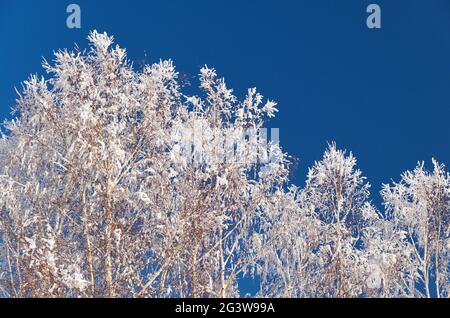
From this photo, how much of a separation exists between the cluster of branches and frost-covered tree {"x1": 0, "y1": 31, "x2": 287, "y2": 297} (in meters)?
0.03

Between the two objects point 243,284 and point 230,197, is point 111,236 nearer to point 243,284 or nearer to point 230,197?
point 230,197

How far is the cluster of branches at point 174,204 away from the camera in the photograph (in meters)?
9.41

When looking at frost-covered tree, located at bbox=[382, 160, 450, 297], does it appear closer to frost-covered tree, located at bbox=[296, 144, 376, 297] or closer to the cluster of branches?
the cluster of branches

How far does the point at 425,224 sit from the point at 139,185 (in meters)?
5.46

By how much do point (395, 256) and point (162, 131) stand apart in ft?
14.3

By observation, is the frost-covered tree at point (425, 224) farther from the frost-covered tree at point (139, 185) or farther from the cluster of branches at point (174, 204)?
the frost-covered tree at point (139, 185)

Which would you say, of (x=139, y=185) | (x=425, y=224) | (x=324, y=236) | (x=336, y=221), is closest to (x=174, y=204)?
(x=139, y=185)

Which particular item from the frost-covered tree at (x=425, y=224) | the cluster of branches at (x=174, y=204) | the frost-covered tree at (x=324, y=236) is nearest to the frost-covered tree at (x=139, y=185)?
the cluster of branches at (x=174, y=204)

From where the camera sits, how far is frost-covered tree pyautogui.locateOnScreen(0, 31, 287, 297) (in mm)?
9312
